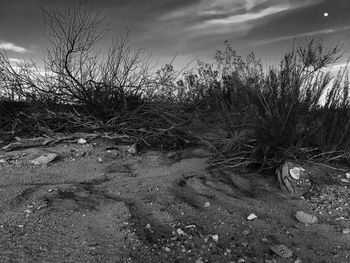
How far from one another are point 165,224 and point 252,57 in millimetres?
4807

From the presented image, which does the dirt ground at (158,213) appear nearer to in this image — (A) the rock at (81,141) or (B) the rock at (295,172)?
(B) the rock at (295,172)

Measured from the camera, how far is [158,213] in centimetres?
322

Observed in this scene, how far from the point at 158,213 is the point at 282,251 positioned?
101 cm

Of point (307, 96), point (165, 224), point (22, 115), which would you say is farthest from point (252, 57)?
point (165, 224)

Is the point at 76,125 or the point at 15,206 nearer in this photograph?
the point at 15,206

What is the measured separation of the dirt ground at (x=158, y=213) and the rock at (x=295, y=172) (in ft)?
0.55

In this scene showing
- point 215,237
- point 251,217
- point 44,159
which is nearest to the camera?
point 215,237

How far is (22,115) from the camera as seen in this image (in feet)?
19.4

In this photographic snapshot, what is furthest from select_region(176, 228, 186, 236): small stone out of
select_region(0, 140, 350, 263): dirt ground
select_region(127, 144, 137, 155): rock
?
select_region(127, 144, 137, 155): rock

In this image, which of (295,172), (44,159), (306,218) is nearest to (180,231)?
(306,218)

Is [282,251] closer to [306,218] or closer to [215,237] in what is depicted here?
[215,237]

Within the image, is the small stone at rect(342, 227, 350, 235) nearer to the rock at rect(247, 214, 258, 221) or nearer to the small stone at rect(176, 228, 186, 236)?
the rock at rect(247, 214, 258, 221)

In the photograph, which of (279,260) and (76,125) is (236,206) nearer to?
(279,260)

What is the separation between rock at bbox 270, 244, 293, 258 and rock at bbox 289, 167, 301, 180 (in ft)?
3.95
